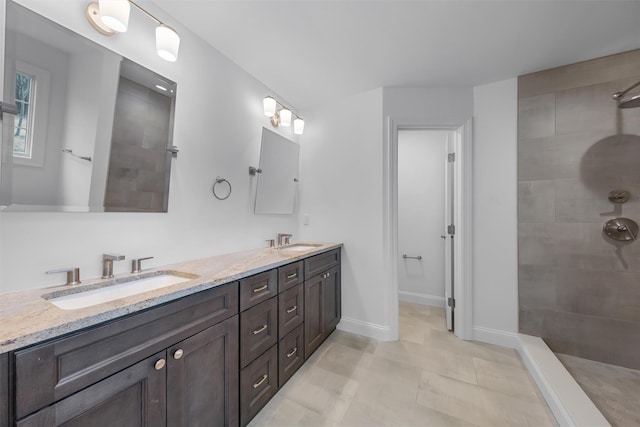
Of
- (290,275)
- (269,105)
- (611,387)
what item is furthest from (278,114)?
(611,387)

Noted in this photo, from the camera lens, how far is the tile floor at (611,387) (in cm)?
148

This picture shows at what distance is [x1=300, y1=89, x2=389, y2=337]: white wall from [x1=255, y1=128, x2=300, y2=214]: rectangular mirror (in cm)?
21

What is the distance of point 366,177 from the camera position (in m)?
2.50

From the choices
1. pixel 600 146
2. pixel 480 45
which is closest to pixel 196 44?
pixel 480 45

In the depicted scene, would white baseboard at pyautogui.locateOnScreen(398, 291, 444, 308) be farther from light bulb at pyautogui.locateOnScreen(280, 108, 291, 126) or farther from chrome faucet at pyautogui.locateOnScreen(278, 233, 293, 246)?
light bulb at pyautogui.locateOnScreen(280, 108, 291, 126)

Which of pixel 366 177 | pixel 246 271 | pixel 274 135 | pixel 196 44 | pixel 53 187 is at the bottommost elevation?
pixel 246 271

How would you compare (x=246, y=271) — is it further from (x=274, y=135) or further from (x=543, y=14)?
(x=543, y=14)

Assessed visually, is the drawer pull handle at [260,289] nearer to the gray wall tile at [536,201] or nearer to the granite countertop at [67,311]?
the granite countertop at [67,311]

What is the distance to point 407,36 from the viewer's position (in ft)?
5.70

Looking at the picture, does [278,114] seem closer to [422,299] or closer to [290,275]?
[290,275]

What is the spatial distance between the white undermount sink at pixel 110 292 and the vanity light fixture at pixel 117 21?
1.20m

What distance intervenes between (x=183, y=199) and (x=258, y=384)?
1232 mm

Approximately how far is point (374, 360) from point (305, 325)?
68 cm

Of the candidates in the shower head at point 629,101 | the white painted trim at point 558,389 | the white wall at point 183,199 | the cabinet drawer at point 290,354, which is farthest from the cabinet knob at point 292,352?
the shower head at point 629,101
